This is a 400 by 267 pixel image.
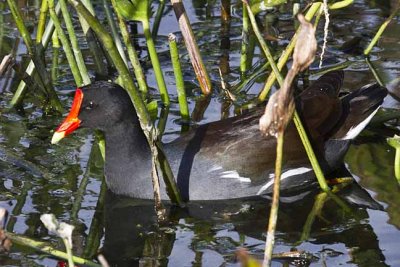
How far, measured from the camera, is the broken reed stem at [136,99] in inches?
163

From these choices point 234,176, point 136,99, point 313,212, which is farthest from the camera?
point 234,176

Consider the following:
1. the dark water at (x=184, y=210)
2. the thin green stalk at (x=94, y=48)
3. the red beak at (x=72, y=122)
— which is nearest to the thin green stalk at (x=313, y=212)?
the dark water at (x=184, y=210)

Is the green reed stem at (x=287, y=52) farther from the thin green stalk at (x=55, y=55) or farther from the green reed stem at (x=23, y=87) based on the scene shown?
the thin green stalk at (x=55, y=55)

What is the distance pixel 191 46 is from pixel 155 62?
247 millimetres

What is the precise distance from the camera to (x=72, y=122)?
529 centimetres

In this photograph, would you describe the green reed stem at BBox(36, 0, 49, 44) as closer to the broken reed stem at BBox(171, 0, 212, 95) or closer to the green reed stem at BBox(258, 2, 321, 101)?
the broken reed stem at BBox(171, 0, 212, 95)

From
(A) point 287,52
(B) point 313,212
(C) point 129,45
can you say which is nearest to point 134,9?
(C) point 129,45

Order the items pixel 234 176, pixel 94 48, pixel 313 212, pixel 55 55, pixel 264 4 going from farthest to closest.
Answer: pixel 55 55, pixel 94 48, pixel 264 4, pixel 234 176, pixel 313 212

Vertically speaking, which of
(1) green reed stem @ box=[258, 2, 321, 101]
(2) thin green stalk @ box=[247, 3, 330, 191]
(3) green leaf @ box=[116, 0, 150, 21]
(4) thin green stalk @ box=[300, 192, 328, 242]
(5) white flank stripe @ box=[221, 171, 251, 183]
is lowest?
(4) thin green stalk @ box=[300, 192, 328, 242]

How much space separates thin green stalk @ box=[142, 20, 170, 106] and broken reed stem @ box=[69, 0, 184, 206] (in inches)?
35.9

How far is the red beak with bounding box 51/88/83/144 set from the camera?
523 centimetres

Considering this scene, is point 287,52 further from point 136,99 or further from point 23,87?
point 23,87

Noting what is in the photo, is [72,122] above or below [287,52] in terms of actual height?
below

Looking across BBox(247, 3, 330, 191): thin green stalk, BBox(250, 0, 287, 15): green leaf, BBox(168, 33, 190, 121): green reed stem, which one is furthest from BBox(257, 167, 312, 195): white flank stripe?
BBox(250, 0, 287, 15): green leaf
